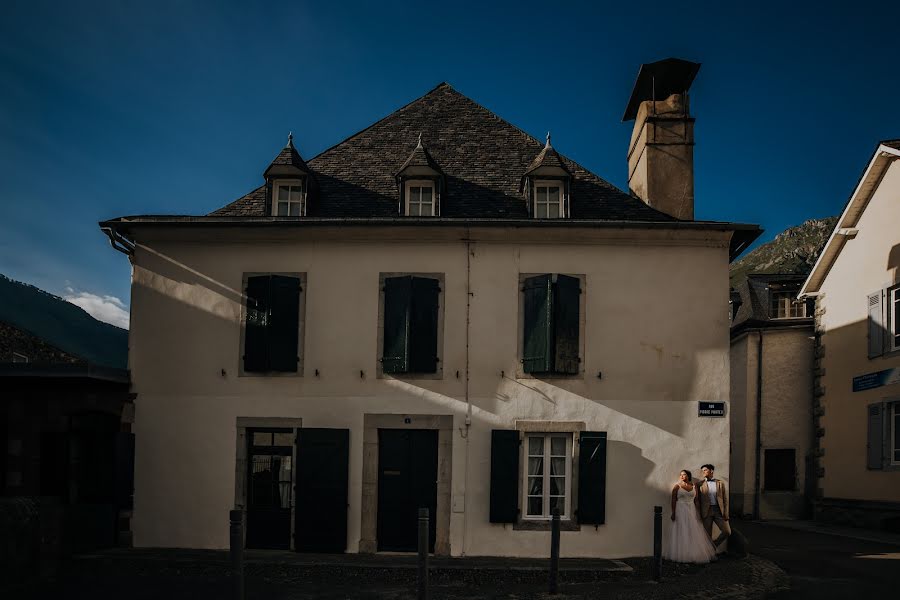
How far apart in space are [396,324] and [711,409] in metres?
5.51

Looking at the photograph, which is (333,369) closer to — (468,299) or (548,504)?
(468,299)

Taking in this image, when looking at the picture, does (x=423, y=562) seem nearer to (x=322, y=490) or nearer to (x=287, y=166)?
(x=322, y=490)

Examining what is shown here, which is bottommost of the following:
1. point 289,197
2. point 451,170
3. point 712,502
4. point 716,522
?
point 716,522

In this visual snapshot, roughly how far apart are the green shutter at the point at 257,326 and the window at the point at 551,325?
4.44 m

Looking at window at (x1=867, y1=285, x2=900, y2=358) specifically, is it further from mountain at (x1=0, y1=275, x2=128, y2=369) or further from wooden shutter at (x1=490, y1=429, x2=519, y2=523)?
mountain at (x1=0, y1=275, x2=128, y2=369)

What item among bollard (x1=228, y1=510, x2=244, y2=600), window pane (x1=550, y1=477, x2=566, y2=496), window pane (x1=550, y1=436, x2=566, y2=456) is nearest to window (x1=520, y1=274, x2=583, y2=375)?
window pane (x1=550, y1=436, x2=566, y2=456)

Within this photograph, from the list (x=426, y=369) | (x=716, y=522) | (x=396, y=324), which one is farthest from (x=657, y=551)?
(x=396, y=324)

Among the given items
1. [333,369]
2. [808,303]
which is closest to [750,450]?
[808,303]

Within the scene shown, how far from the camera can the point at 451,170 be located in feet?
46.1

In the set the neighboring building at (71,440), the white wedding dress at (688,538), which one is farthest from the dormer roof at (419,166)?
the white wedding dress at (688,538)

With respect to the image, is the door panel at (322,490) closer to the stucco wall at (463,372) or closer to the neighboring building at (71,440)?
the stucco wall at (463,372)

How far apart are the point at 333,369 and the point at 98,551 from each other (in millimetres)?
4738

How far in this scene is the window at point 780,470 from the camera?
2173 cm

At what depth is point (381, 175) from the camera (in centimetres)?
1408
